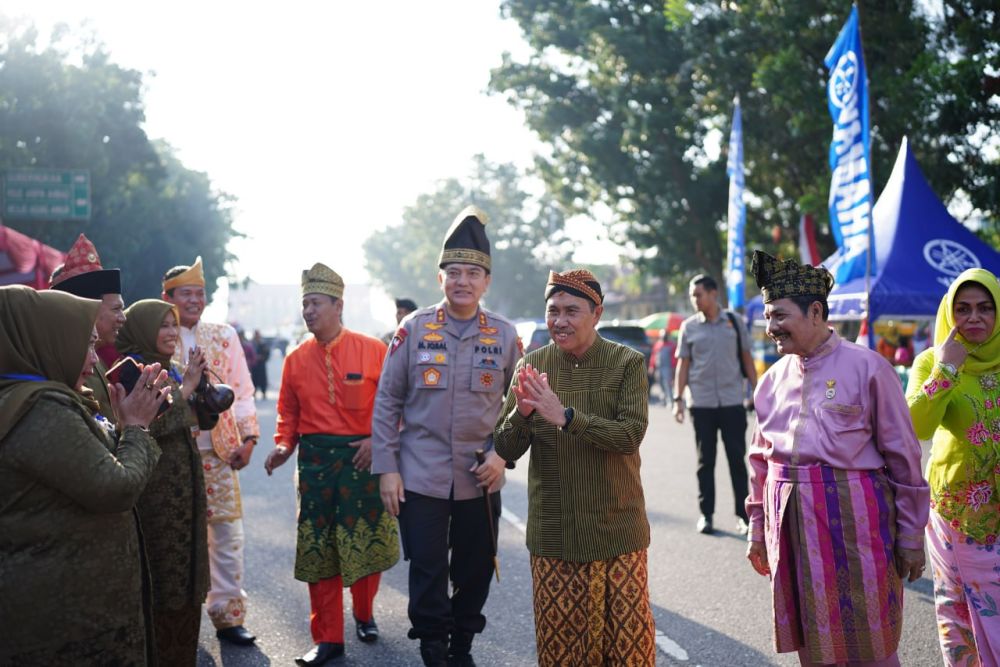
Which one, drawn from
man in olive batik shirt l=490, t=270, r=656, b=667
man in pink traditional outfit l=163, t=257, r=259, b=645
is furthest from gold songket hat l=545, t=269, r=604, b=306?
man in pink traditional outfit l=163, t=257, r=259, b=645

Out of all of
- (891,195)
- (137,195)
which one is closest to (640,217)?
(891,195)

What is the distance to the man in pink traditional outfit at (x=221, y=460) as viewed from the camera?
18.3 feet

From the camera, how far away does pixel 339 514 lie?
17.7 feet

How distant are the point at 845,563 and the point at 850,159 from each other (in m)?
8.59

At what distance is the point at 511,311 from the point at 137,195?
45319 mm

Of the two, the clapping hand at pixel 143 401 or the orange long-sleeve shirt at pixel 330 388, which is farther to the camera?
the orange long-sleeve shirt at pixel 330 388

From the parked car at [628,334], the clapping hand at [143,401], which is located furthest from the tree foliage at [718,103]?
the clapping hand at [143,401]

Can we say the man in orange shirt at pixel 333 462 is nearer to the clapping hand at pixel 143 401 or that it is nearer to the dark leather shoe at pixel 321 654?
the dark leather shoe at pixel 321 654

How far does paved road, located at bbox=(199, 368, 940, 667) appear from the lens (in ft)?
16.9

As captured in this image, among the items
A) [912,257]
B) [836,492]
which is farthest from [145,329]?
[912,257]

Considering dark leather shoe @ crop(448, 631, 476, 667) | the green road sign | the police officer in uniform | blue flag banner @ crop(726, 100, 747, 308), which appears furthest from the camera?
the green road sign

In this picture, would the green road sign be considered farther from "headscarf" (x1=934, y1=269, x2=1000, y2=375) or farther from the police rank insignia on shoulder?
"headscarf" (x1=934, y1=269, x2=1000, y2=375)

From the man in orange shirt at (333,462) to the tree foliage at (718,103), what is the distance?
14.8 m

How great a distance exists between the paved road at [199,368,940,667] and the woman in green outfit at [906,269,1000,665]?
2.98 ft
